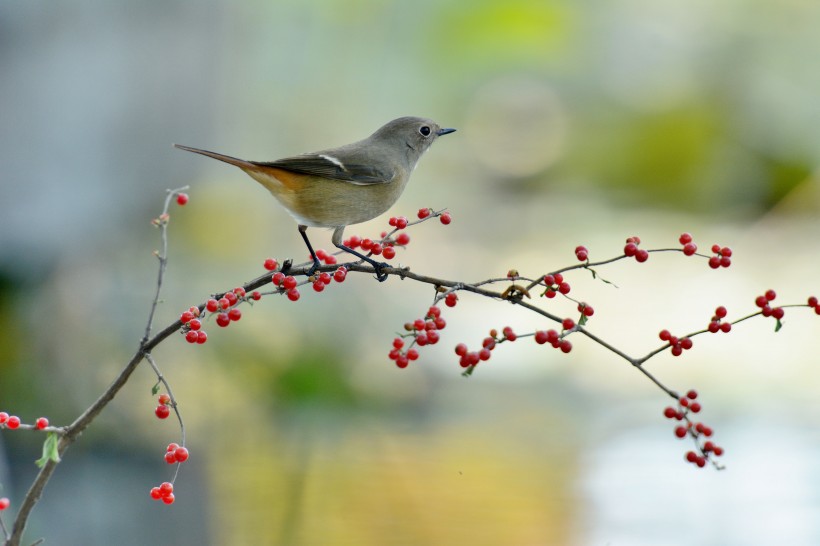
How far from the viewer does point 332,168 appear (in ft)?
4.86

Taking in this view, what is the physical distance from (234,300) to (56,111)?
2433 mm

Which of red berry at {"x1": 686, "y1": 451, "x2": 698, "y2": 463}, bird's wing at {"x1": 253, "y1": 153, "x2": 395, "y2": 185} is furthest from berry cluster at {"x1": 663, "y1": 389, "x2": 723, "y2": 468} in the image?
bird's wing at {"x1": 253, "y1": 153, "x2": 395, "y2": 185}

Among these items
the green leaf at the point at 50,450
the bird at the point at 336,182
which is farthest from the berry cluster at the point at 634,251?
the green leaf at the point at 50,450

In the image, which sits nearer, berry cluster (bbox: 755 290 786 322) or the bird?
berry cluster (bbox: 755 290 786 322)

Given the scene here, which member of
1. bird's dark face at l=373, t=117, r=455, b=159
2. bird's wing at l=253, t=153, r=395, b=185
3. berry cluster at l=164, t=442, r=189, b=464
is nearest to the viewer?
berry cluster at l=164, t=442, r=189, b=464

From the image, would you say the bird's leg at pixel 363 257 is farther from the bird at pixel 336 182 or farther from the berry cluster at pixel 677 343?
the berry cluster at pixel 677 343

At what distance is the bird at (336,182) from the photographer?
4.70 feet

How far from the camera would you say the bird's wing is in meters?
1.43

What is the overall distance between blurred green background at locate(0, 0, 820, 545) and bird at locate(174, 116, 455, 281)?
48.6 inches

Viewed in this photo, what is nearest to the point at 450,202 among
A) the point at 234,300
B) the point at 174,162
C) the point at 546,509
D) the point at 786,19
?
the point at 786,19

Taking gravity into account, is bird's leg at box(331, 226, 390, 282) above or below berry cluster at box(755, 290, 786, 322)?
above

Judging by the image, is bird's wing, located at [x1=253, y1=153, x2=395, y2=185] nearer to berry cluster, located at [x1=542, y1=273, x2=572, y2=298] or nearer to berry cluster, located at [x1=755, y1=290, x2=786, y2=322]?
berry cluster, located at [x1=542, y1=273, x2=572, y2=298]

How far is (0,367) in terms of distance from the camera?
2.90m

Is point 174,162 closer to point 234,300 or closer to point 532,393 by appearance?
point 532,393
